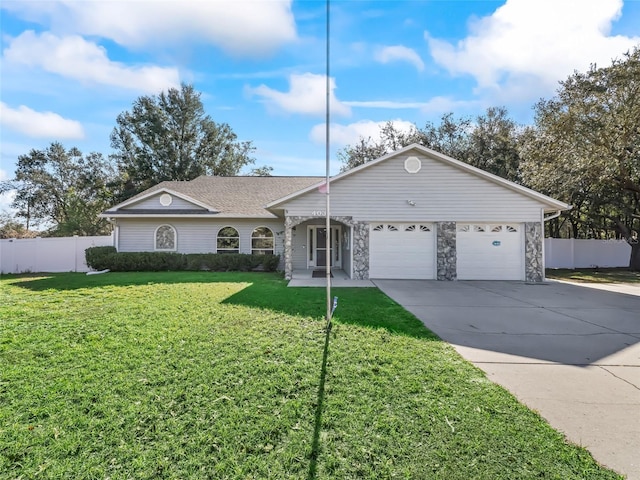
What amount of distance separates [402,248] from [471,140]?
Answer: 55.3 ft

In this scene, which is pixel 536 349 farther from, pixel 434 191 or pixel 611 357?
pixel 434 191

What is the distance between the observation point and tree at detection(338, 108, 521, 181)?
2448cm

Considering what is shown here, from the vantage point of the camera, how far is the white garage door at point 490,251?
517 inches

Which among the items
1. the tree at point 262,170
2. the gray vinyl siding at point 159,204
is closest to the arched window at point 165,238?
the gray vinyl siding at point 159,204

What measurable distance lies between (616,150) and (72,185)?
41.6m

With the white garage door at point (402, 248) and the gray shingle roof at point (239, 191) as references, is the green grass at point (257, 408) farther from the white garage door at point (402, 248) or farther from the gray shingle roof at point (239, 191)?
the gray shingle roof at point (239, 191)

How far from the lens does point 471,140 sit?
25688 millimetres

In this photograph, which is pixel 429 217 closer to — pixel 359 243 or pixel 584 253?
pixel 359 243

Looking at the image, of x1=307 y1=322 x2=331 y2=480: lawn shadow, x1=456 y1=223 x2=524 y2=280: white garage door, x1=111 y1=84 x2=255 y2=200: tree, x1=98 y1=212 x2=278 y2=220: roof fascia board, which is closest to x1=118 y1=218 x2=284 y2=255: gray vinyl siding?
x1=98 y1=212 x2=278 y2=220: roof fascia board

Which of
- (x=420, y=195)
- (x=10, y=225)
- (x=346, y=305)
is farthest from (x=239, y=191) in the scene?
(x=10, y=225)

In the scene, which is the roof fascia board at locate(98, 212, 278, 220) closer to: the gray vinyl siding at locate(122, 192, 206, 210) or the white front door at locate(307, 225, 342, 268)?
the gray vinyl siding at locate(122, 192, 206, 210)

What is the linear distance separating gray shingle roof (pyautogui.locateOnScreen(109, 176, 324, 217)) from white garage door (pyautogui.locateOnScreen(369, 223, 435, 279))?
5.75 metres

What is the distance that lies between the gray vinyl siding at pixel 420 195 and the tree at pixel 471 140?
Answer: 1312cm

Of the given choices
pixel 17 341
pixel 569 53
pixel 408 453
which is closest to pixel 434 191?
pixel 569 53
